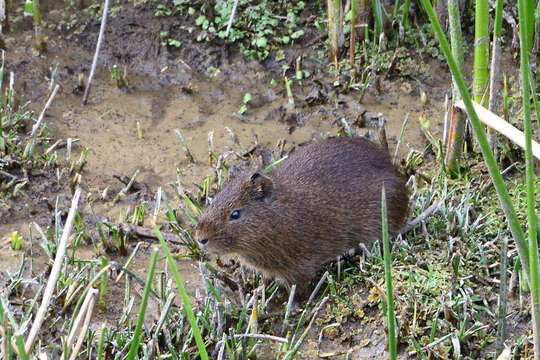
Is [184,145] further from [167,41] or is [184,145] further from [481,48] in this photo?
[481,48]

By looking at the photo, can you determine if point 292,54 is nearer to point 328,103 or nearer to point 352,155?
point 328,103

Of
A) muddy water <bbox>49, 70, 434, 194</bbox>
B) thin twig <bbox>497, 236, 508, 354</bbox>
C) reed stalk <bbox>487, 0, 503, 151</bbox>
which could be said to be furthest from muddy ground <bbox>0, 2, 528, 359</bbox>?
thin twig <bbox>497, 236, 508, 354</bbox>

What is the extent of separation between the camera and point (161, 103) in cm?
534

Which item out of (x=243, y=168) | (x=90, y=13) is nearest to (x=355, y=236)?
(x=243, y=168)

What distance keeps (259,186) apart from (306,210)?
32 centimetres

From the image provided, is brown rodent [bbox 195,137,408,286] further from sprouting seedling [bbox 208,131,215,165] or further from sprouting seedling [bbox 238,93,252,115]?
sprouting seedling [bbox 238,93,252,115]

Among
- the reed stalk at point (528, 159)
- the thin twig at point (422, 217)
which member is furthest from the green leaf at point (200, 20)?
the reed stalk at point (528, 159)

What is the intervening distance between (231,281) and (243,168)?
3.73ft

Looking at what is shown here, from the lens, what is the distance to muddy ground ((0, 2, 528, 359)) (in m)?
4.76

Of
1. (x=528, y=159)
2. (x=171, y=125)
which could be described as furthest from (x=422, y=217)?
(x=171, y=125)

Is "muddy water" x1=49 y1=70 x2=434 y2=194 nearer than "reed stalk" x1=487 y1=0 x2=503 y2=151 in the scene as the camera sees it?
No

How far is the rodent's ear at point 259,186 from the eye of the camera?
12.3 feet

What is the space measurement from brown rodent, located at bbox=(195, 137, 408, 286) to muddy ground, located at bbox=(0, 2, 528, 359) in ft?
2.78

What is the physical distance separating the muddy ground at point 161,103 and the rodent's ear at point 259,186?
36.7 inches
